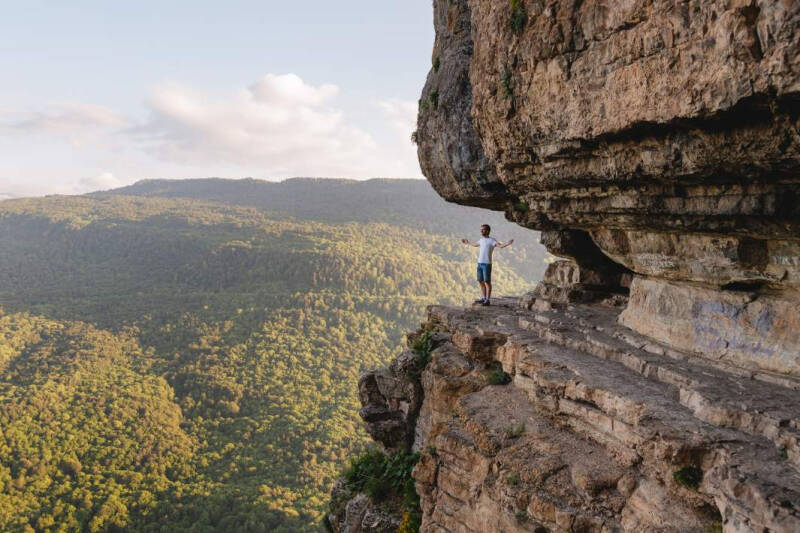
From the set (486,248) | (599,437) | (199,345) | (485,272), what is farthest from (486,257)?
(199,345)

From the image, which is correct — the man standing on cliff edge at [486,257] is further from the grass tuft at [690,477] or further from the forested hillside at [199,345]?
the forested hillside at [199,345]

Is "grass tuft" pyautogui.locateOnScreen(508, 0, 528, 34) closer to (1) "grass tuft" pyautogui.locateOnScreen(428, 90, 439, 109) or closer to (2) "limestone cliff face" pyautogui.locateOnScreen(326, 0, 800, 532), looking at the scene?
(2) "limestone cliff face" pyautogui.locateOnScreen(326, 0, 800, 532)

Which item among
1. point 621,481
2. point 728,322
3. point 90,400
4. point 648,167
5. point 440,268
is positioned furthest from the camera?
point 440,268

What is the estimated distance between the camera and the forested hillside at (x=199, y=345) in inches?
1811

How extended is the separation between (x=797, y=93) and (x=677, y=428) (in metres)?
3.94

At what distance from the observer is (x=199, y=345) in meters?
85.1

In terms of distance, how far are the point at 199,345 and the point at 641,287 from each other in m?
88.0

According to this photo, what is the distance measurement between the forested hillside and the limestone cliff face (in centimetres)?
3786

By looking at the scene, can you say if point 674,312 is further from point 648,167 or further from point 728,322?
point 648,167

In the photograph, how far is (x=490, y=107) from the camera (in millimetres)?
9984

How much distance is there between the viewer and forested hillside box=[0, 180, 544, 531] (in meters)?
46.0

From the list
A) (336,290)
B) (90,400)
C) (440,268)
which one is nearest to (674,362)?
(90,400)

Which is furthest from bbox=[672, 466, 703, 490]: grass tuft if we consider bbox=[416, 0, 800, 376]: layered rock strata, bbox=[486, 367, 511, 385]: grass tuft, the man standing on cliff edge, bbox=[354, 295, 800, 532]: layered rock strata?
the man standing on cliff edge

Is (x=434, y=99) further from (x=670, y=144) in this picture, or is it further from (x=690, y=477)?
(x=690, y=477)
